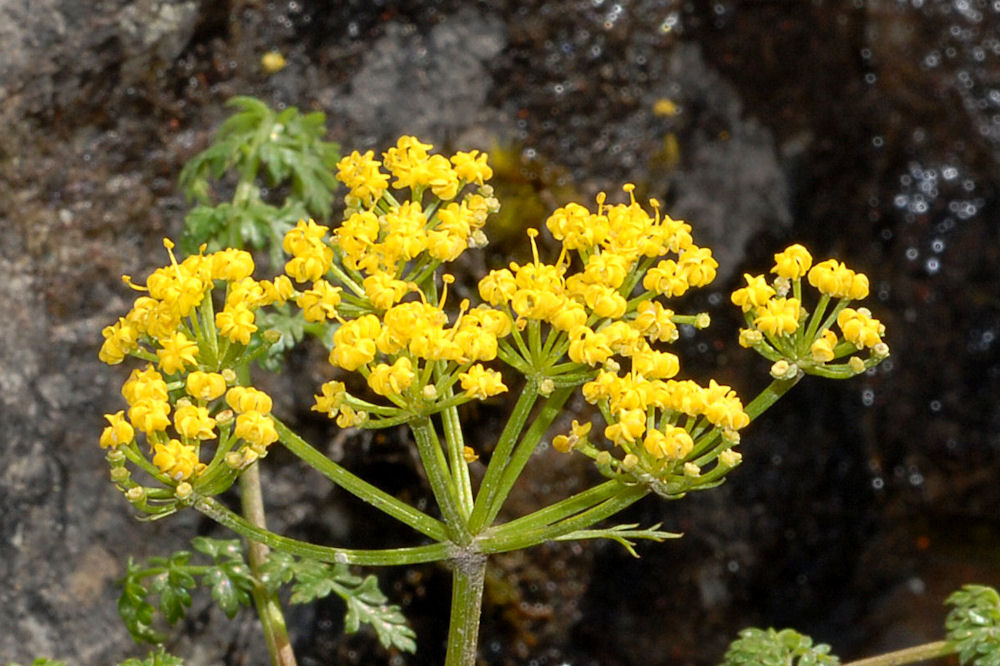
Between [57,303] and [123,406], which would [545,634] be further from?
[57,303]

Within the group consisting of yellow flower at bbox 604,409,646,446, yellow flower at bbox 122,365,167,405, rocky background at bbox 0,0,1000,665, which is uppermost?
yellow flower at bbox 122,365,167,405

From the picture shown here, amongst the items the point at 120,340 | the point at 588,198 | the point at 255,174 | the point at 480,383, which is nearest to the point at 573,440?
the point at 480,383

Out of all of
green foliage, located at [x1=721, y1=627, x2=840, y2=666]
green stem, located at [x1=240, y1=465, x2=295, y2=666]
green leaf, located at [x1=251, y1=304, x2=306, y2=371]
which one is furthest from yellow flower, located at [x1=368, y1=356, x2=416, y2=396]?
green foliage, located at [x1=721, y1=627, x2=840, y2=666]

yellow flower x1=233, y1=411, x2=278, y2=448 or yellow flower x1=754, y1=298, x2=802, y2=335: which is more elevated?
yellow flower x1=754, y1=298, x2=802, y2=335

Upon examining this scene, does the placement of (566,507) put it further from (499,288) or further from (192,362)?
(192,362)

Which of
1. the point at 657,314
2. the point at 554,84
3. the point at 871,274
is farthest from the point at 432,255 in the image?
the point at 871,274

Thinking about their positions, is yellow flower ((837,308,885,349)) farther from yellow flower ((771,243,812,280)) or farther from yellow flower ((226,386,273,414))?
yellow flower ((226,386,273,414))

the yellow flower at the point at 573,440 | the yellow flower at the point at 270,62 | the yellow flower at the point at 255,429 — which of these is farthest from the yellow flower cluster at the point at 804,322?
Answer: the yellow flower at the point at 270,62
